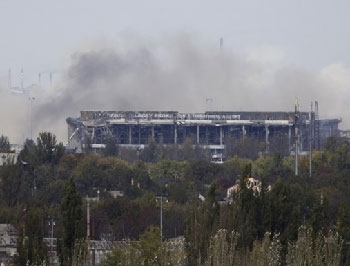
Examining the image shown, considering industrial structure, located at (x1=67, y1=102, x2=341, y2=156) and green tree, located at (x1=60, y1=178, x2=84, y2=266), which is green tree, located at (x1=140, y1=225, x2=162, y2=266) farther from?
industrial structure, located at (x1=67, y1=102, x2=341, y2=156)

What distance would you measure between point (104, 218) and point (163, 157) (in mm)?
44471

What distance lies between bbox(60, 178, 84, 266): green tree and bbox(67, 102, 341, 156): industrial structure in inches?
2823

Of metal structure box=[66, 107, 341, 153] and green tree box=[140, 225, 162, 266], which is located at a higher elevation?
metal structure box=[66, 107, 341, 153]

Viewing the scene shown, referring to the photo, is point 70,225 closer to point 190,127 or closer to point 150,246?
point 150,246

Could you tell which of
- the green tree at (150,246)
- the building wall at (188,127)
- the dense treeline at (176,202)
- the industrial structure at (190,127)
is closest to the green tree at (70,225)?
the dense treeline at (176,202)

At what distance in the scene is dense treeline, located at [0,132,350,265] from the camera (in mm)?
35219

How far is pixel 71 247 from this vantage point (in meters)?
34.7

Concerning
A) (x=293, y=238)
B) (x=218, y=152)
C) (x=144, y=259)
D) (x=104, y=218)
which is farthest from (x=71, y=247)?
(x=218, y=152)

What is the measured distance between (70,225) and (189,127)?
79081 mm

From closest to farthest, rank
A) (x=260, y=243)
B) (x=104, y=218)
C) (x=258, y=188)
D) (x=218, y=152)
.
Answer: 1. (x=260, y=243)
2. (x=258, y=188)
3. (x=104, y=218)
4. (x=218, y=152)

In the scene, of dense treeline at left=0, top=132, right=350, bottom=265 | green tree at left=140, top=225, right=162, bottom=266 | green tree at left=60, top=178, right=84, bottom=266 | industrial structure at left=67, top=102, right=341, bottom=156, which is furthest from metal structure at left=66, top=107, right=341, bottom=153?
green tree at left=60, top=178, right=84, bottom=266

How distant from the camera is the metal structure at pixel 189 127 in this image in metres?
110

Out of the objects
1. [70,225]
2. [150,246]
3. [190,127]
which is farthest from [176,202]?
[190,127]

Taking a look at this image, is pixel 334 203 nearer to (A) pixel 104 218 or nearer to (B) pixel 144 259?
(A) pixel 104 218
